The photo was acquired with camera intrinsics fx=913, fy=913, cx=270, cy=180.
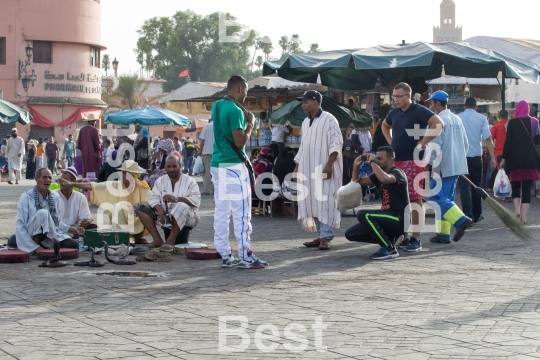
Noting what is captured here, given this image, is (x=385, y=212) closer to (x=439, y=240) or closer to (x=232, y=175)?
(x=439, y=240)

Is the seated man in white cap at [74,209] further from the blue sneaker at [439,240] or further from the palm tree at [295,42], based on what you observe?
the palm tree at [295,42]

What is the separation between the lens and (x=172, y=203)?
10.4 metres

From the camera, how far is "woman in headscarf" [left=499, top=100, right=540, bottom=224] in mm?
12758

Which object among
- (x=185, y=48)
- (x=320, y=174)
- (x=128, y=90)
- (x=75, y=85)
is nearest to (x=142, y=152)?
(x=320, y=174)

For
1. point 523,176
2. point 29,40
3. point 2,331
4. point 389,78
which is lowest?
point 2,331

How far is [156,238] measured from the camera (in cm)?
1059

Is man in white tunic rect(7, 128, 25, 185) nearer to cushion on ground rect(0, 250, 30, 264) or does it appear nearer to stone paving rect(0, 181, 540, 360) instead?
stone paving rect(0, 181, 540, 360)

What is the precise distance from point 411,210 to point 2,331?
5.38 m

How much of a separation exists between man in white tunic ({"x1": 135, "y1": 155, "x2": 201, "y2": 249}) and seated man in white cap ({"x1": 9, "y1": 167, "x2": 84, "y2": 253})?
0.91 metres

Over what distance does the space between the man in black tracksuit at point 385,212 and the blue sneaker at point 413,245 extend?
0.28 metres

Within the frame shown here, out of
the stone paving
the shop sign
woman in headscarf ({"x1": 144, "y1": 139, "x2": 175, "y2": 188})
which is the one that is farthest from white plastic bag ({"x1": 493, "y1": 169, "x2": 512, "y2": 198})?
the shop sign

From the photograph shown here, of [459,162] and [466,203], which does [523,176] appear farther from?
[459,162]

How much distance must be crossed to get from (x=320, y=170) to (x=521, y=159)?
3.79m

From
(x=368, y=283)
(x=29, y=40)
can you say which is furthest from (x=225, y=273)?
(x=29, y=40)
